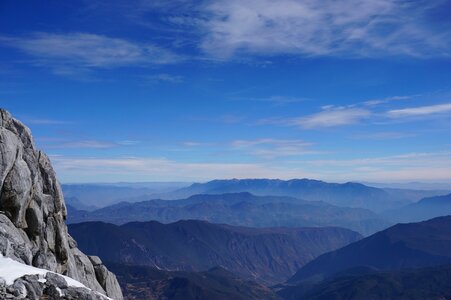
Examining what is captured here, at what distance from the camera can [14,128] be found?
51969 millimetres

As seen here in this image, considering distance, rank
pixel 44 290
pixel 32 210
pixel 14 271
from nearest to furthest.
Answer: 1. pixel 44 290
2. pixel 14 271
3. pixel 32 210

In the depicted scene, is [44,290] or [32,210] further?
[32,210]

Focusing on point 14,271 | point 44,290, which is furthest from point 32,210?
point 44,290

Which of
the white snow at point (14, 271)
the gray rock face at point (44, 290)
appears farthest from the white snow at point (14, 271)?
the gray rock face at point (44, 290)

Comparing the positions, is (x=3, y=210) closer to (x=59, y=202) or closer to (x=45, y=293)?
(x=59, y=202)

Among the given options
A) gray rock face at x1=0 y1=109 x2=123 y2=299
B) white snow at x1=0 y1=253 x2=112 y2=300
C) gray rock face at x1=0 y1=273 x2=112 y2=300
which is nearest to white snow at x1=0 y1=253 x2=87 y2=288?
white snow at x1=0 y1=253 x2=112 y2=300

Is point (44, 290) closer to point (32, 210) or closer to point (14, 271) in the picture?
point (14, 271)

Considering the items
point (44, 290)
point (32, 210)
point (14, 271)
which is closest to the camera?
point (44, 290)

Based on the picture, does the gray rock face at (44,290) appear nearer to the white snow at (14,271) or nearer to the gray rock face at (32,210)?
the white snow at (14,271)

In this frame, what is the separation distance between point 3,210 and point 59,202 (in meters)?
11.0

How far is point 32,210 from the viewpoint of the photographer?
49.4m

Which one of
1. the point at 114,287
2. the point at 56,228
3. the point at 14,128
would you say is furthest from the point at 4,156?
the point at 114,287

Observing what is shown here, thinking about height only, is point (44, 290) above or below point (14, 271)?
below

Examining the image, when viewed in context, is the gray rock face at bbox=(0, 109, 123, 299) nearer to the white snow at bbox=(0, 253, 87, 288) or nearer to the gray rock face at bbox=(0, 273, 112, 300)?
the white snow at bbox=(0, 253, 87, 288)
